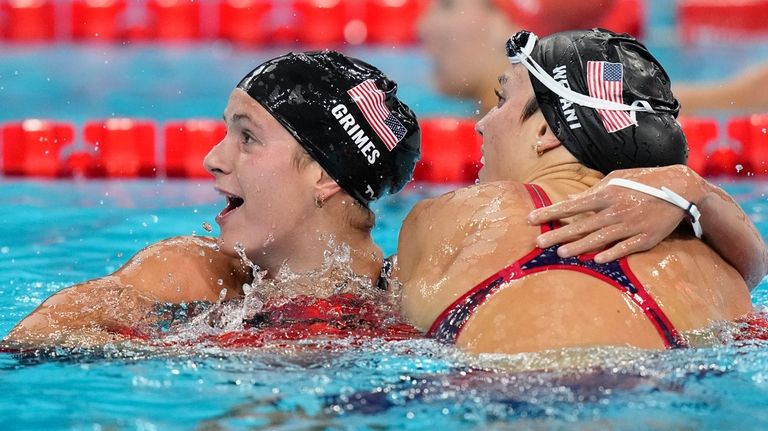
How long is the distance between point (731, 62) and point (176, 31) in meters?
4.65

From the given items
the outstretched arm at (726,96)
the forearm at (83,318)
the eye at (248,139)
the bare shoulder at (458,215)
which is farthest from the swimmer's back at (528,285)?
the outstretched arm at (726,96)

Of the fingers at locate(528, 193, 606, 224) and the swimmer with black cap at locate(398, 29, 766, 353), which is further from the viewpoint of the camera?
the fingers at locate(528, 193, 606, 224)

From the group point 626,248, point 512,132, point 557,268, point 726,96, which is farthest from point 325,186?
point 726,96

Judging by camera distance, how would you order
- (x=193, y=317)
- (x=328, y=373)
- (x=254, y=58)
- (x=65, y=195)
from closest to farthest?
(x=328, y=373) < (x=193, y=317) < (x=65, y=195) < (x=254, y=58)

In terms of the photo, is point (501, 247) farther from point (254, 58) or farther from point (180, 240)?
point (254, 58)

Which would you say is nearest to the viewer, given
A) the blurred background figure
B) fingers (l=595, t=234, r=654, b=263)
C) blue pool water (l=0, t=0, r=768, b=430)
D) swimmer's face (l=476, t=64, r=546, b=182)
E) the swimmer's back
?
blue pool water (l=0, t=0, r=768, b=430)

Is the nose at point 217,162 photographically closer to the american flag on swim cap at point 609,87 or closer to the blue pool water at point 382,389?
the blue pool water at point 382,389

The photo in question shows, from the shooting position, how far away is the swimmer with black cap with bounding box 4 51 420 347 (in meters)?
3.03

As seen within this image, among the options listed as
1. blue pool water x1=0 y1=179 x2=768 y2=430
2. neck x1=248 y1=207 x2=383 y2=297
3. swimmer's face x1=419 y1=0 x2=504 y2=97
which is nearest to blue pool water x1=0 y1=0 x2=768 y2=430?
blue pool water x1=0 y1=179 x2=768 y2=430

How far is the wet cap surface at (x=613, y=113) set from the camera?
2.89 metres

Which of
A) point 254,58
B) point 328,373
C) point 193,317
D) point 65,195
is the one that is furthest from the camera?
point 254,58

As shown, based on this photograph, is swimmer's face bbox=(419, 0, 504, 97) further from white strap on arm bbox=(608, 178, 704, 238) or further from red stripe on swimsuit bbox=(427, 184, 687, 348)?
red stripe on swimsuit bbox=(427, 184, 687, 348)

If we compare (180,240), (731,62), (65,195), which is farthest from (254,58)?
(180,240)

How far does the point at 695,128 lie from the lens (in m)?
6.23
